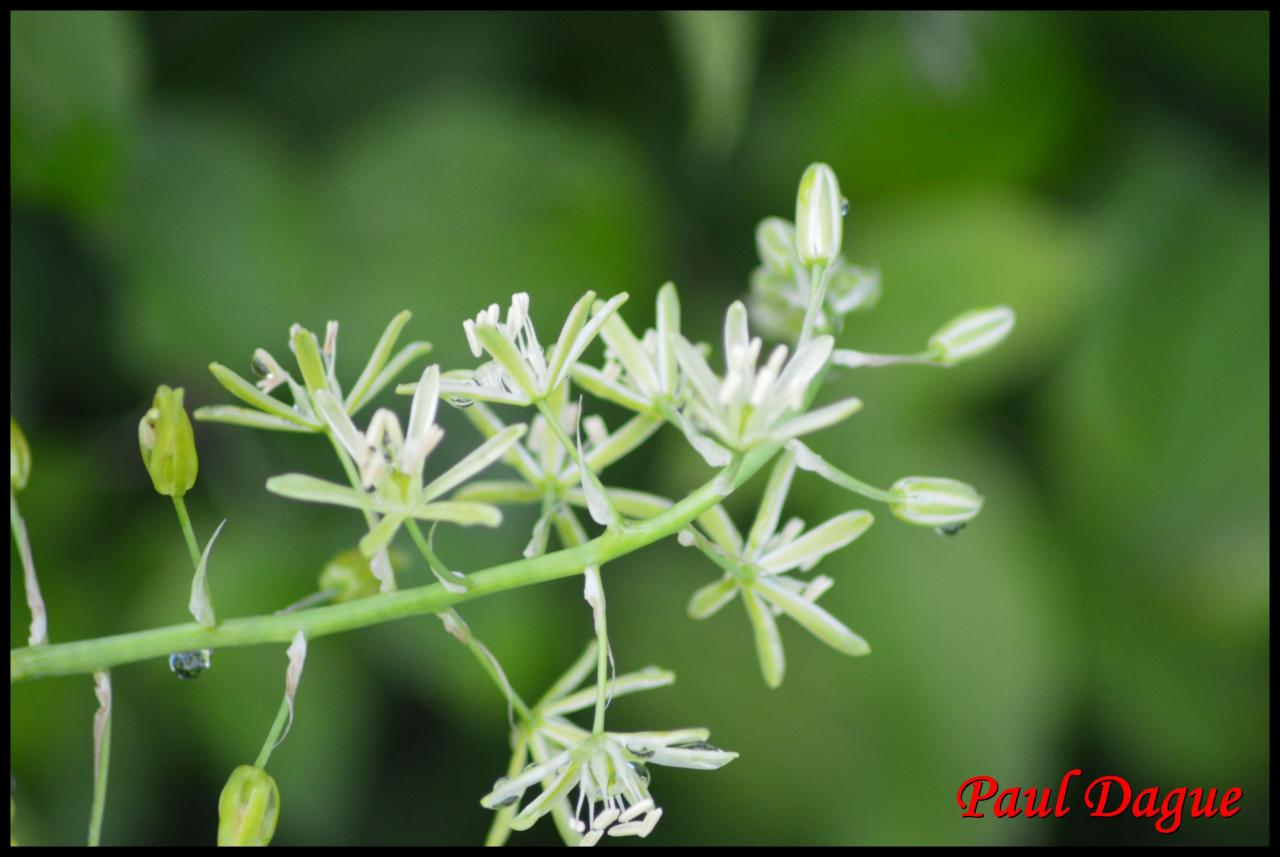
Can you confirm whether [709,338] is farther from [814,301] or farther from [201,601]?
[201,601]

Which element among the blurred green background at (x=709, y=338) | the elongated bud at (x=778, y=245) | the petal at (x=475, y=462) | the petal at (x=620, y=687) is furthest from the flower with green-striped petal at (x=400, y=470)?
the blurred green background at (x=709, y=338)

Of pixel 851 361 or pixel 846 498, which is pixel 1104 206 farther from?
pixel 851 361

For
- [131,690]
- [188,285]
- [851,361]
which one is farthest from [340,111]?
[851,361]

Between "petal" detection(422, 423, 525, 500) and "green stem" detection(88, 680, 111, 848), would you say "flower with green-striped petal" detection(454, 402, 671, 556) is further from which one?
"green stem" detection(88, 680, 111, 848)

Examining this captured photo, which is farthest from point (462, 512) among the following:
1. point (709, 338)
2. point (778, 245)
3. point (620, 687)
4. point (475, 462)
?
point (709, 338)

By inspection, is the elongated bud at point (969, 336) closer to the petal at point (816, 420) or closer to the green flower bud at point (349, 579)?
the petal at point (816, 420)
